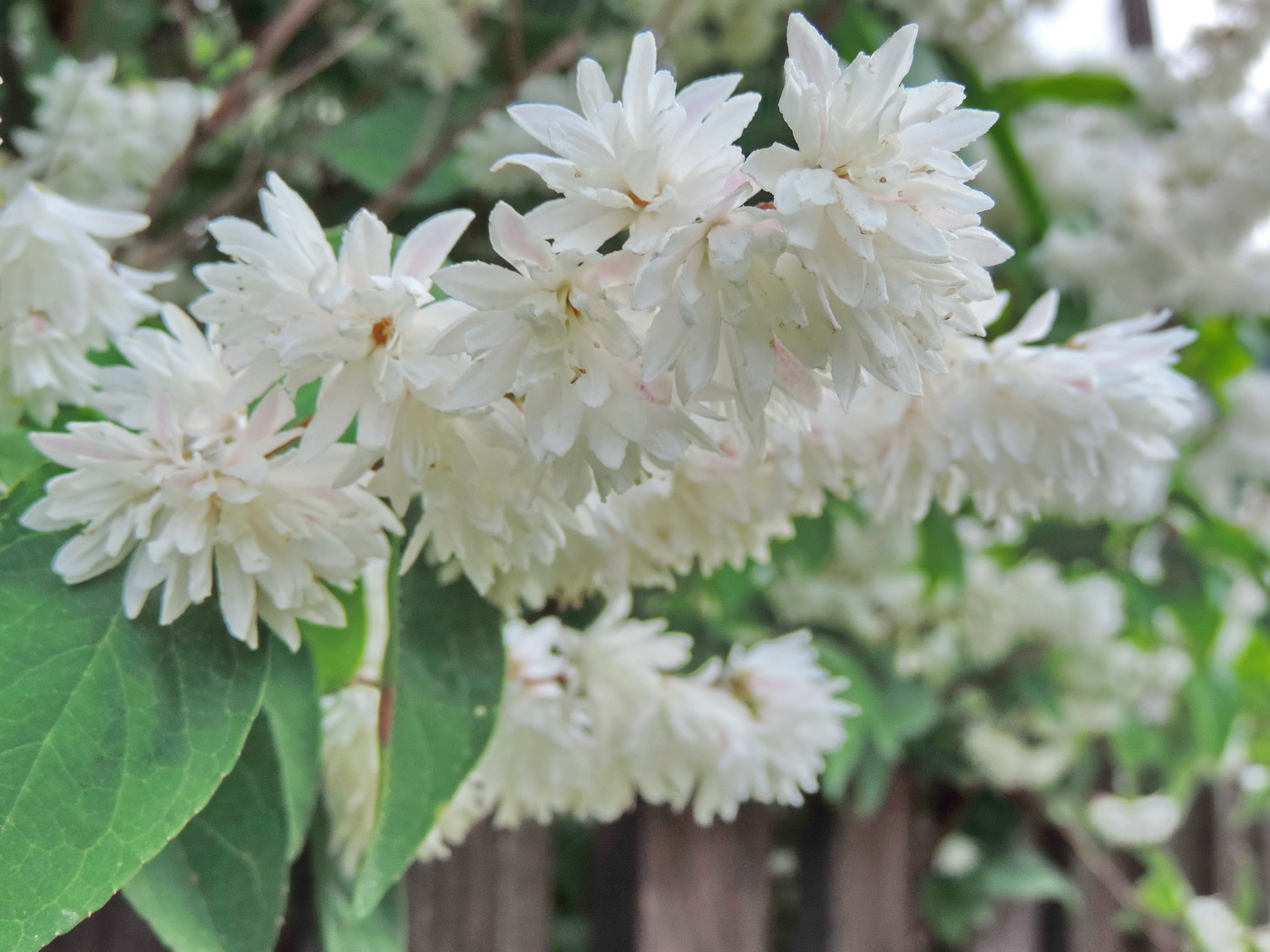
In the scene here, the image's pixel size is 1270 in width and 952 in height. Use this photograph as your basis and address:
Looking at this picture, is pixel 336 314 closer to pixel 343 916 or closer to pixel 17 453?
pixel 17 453

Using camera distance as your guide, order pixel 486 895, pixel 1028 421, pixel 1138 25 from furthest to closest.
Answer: pixel 1138 25 < pixel 486 895 < pixel 1028 421

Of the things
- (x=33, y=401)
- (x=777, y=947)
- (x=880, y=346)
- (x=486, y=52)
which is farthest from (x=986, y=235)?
(x=777, y=947)

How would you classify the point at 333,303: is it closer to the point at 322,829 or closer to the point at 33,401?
the point at 33,401

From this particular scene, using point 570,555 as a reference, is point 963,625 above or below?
below

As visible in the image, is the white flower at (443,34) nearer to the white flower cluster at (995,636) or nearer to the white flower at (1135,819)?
the white flower cluster at (995,636)

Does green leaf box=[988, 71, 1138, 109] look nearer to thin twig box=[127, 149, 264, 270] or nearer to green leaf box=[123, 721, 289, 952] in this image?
thin twig box=[127, 149, 264, 270]

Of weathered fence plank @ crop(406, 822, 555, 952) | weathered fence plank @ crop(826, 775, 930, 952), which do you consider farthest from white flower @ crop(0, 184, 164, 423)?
weathered fence plank @ crop(826, 775, 930, 952)

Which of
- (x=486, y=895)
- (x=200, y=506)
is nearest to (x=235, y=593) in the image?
(x=200, y=506)
